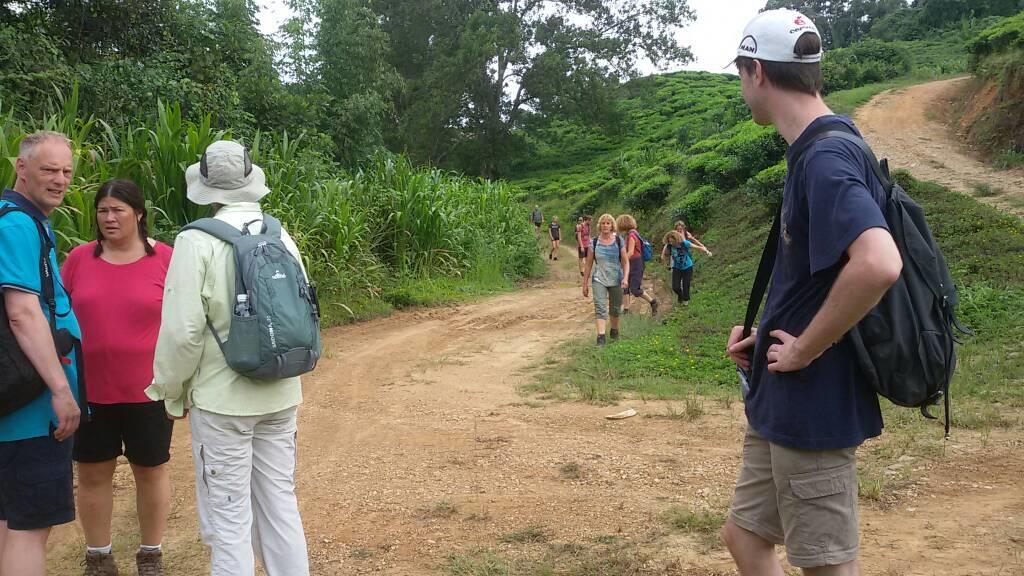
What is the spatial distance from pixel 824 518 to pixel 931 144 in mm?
20368

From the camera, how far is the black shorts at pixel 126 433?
141 inches

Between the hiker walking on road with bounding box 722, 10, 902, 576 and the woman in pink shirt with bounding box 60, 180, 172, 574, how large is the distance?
8.64 feet

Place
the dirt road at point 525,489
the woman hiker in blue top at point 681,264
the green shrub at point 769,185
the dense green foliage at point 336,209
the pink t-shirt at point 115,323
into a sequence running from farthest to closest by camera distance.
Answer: the green shrub at point 769,185 < the woman hiker in blue top at point 681,264 < the dense green foliage at point 336,209 < the dirt road at point 525,489 < the pink t-shirt at point 115,323

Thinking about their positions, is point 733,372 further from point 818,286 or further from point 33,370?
point 33,370

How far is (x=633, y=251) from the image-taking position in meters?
11.5

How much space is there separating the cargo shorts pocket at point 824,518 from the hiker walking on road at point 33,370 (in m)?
2.47

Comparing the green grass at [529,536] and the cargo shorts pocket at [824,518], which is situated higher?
the cargo shorts pocket at [824,518]

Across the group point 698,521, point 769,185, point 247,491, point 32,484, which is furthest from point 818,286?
point 769,185

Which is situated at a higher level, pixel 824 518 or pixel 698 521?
pixel 824 518

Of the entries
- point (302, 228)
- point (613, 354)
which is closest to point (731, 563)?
point (613, 354)

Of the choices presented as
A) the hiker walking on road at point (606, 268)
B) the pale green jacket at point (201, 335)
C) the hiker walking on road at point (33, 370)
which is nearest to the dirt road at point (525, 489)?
the hiker walking on road at point (33, 370)

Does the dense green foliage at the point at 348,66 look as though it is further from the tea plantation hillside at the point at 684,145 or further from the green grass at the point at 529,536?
the green grass at the point at 529,536

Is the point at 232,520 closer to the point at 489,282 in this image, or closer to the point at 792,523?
the point at 792,523

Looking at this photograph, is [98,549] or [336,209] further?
[336,209]
